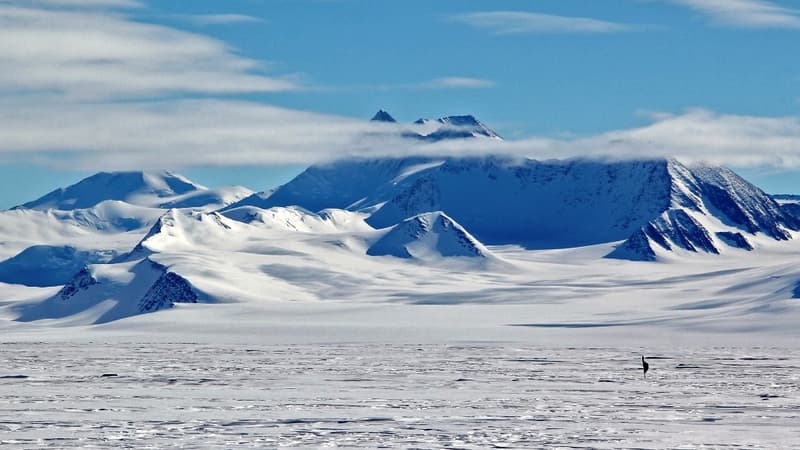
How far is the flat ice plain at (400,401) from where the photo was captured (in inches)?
2256

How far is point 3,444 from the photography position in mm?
54844

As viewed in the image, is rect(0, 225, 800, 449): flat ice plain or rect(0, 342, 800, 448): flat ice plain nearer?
rect(0, 342, 800, 448): flat ice plain

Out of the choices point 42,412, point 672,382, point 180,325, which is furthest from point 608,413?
point 180,325

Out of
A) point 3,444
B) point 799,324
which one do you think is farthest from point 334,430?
point 799,324

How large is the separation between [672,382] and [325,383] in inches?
728

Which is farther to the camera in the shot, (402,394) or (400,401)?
(402,394)

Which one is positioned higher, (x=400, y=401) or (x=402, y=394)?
(x=402, y=394)

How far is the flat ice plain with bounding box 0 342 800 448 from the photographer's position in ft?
188

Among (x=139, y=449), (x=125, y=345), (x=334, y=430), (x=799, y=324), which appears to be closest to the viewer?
(x=139, y=449)

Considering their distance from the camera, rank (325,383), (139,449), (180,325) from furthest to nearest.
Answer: (180,325)
(325,383)
(139,449)

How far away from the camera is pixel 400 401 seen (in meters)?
70.9

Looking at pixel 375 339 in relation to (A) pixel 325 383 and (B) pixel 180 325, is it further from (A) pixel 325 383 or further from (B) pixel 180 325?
(A) pixel 325 383

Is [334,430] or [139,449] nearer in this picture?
[139,449]

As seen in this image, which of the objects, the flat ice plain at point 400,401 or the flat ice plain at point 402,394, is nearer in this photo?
the flat ice plain at point 400,401
